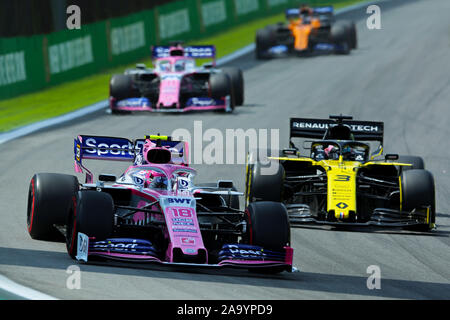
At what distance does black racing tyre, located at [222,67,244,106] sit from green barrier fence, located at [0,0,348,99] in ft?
19.1

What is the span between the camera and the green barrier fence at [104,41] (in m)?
28.5

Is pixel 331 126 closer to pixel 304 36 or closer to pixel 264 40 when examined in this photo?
pixel 264 40

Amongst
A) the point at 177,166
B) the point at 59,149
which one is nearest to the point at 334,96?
the point at 59,149

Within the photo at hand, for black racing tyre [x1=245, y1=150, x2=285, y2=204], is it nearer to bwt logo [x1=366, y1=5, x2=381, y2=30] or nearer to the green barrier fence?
the green barrier fence

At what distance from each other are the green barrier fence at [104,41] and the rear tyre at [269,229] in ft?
56.3

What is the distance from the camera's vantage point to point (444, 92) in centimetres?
3044

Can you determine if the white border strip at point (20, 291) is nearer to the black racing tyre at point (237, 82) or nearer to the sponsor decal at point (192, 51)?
→ the black racing tyre at point (237, 82)

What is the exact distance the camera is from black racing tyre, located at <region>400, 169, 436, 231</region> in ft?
48.0

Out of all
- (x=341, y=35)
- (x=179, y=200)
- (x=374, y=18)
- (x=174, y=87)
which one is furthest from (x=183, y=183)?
(x=374, y=18)

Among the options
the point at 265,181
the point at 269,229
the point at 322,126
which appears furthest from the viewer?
the point at 322,126

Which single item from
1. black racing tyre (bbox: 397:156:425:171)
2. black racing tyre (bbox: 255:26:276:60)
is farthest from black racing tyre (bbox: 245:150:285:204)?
black racing tyre (bbox: 255:26:276:60)

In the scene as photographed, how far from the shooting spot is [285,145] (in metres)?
22.6

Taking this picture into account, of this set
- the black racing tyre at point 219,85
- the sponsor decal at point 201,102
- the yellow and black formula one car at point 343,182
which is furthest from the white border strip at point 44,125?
the yellow and black formula one car at point 343,182

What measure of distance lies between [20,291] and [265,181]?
630 centimetres
